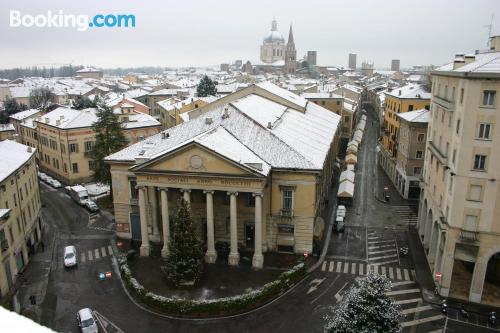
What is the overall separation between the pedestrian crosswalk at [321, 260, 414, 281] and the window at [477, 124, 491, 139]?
16.6 metres

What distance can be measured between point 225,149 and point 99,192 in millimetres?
38060

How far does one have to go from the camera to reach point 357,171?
88.4 metres

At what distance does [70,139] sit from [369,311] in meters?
67.2

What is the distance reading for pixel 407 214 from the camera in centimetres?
6353

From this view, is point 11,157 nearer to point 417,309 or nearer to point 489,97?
point 417,309

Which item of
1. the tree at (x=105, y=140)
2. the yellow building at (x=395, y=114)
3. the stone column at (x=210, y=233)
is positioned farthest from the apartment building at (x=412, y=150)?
the tree at (x=105, y=140)

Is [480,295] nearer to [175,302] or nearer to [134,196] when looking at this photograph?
[175,302]

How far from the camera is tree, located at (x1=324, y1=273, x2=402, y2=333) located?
27.6 meters

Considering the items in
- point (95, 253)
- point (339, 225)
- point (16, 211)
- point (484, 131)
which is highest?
point (484, 131)

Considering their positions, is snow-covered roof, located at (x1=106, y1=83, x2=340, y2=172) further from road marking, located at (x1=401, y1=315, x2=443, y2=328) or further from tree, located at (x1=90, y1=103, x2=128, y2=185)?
road marking, located at (x1=401, y1=315, x2=443, y2=328)

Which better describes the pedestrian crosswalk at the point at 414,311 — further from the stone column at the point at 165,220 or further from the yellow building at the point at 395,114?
the yellow building at the point at 395,114

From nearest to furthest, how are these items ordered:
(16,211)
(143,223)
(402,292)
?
1. (402,292)
2. (16,211)
3. (143,223)

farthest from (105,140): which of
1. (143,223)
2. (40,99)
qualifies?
(40,99)

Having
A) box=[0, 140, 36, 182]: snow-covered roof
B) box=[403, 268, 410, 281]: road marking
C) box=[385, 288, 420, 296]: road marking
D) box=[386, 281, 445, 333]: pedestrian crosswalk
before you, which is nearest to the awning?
box=[403, 268, 410, 281]: road marking
